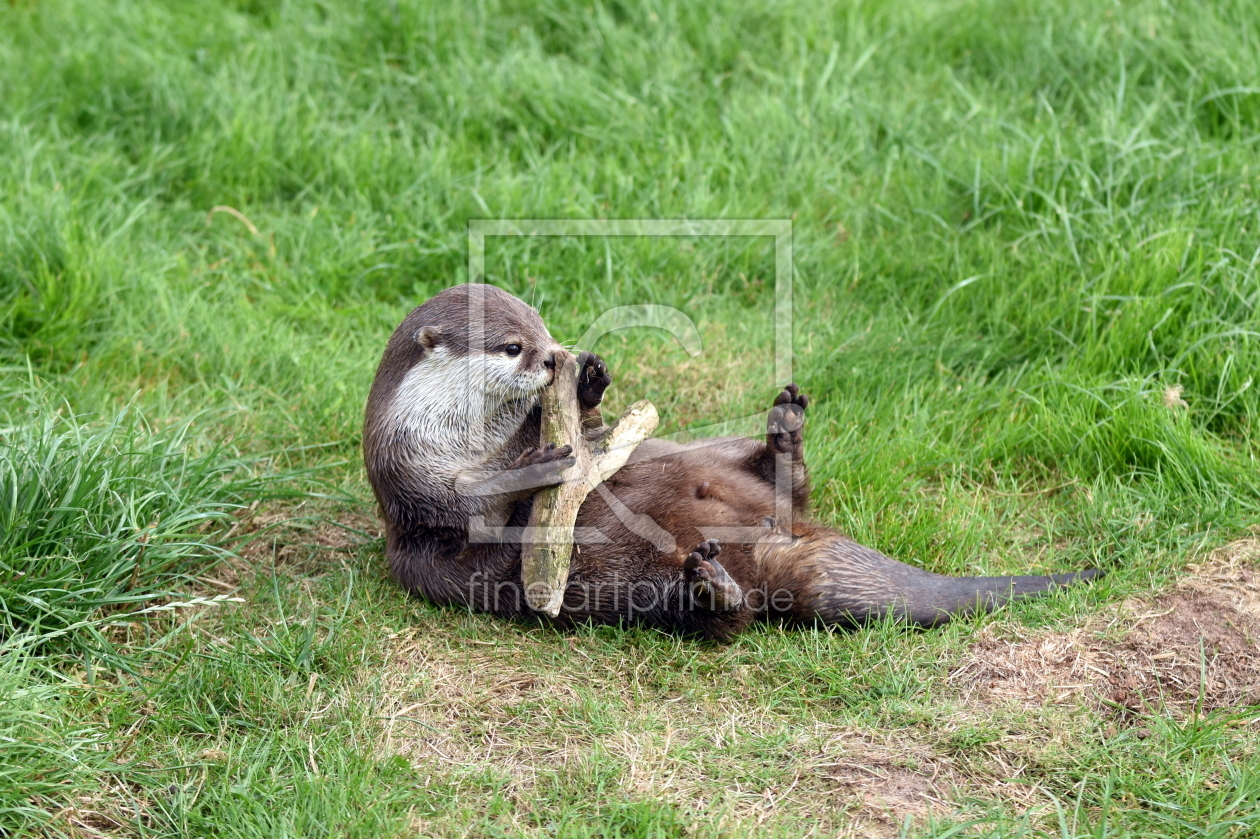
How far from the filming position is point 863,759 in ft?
10.4

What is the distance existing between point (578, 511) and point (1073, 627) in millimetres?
1513

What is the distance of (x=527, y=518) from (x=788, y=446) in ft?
2.95

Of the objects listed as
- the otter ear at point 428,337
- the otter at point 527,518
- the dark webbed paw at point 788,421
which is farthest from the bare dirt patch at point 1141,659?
the otter ear at point 428,337

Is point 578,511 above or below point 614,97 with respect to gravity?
below

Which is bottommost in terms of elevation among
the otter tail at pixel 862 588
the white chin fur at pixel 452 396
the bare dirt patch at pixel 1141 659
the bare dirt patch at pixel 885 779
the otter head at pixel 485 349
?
the bare dirt patch at pixel 885 779

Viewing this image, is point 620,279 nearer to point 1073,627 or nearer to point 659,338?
point 659,338

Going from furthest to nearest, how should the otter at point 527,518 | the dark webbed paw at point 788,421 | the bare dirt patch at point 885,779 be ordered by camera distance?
the dark webbed paw at point 788,421
the otter at point 527,518
the bare dirt patch at point 885,779

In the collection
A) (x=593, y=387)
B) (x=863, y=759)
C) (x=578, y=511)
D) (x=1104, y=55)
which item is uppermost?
(x=1104, y=55)

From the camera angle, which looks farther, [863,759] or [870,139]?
[870,139]

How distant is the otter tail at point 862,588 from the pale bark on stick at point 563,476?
551 mm

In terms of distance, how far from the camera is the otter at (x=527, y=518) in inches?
143

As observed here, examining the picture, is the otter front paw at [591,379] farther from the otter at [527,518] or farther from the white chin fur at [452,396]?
the white chin fur at [452,396]

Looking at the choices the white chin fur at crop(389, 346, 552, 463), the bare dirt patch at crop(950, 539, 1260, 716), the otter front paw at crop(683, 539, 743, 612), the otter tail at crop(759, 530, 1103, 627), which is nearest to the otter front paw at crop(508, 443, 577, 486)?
the white chin fur at crop(389, 346, 552, 463)

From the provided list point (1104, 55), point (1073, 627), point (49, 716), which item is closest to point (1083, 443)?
point (1073, 627)
